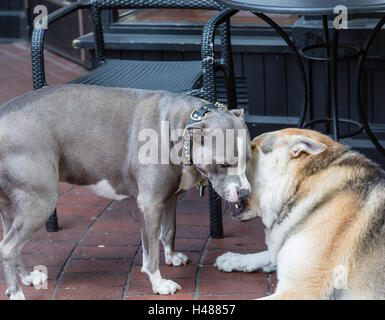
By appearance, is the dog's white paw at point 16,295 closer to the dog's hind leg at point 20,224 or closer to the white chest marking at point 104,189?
the dog's hind leg at point 20,224

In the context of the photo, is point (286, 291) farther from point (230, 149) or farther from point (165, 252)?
point (165, 252)

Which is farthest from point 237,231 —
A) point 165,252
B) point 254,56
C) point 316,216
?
point 254,56

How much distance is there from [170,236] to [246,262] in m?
0.40

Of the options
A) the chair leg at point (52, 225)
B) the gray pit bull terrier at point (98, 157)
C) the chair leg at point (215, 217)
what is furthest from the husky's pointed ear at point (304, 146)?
the chair leg at point (52, 225)

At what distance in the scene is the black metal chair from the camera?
3730 mm

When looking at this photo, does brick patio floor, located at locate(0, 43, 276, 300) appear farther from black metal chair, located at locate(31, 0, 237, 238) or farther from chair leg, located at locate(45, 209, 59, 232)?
black metal chair, located at locate(31, 0, 237, 238)

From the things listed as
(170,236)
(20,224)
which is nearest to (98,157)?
(20,224)

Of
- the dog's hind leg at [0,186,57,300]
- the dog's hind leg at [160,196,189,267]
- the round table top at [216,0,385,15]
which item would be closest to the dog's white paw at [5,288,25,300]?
the dog's hind leg at [0,186,57,300]

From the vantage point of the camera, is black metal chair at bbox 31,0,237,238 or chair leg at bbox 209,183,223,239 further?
chair leg at bbox 209,183,223,239

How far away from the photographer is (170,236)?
376 centimetres

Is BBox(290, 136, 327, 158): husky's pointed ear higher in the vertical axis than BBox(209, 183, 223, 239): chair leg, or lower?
higher

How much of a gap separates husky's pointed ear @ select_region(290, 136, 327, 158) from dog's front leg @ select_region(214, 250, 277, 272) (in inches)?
28.8

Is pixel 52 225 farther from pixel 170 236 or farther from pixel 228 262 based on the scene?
pixel 228 262
